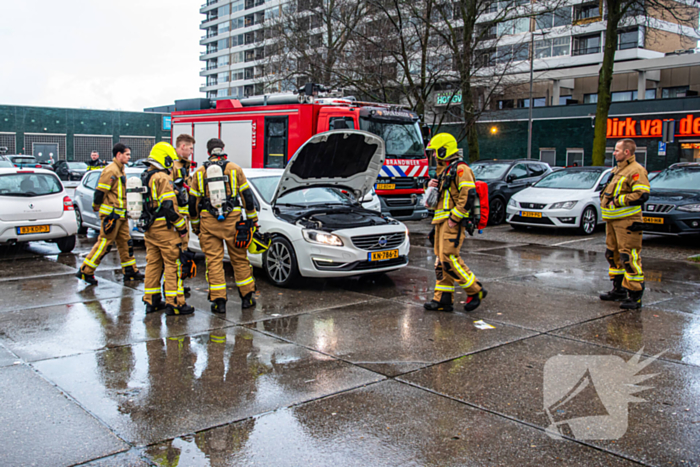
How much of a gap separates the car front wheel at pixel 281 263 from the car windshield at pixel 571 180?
892 cm

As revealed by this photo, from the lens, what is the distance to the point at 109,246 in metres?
8.34

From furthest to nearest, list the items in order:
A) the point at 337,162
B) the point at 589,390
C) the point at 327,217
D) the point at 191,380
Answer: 1. the point at 337,162
2. the point at 327,217
3. the point at 191,380
4. the point at 589,390

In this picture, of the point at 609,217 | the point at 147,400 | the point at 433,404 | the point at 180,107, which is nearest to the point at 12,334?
the point at 147,400

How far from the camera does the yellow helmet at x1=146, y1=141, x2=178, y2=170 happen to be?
6.44 m

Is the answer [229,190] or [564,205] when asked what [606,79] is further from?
[229,190]

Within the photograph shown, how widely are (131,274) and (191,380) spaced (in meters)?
4.21

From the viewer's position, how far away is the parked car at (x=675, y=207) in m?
11.7

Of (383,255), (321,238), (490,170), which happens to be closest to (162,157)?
(321,238)

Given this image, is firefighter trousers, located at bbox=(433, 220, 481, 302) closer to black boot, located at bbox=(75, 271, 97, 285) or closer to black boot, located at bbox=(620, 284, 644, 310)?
black boot, located at bbox=(620, 284, 644, 310)

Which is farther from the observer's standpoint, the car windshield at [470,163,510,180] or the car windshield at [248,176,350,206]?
the car windshield at [470,163,510,180]

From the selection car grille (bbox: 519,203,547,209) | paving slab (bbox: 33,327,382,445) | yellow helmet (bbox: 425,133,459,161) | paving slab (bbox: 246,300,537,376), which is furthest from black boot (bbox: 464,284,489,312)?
car grille (bbox: 519,203,547,209)

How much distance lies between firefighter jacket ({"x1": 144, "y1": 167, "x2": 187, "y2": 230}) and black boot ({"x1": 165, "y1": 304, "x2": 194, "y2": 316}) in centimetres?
86

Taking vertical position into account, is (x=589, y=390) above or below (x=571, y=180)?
below

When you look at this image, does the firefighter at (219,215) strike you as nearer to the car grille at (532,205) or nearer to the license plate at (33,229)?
the license plate at (33,229)
